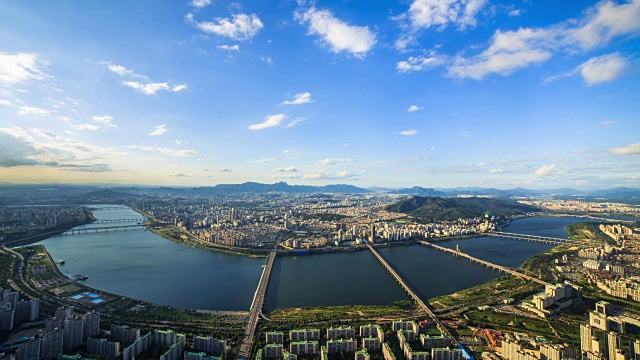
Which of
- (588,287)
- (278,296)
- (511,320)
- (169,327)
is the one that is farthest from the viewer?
(588,287)

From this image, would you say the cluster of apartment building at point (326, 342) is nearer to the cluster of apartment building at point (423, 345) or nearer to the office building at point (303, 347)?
the office building at point (303, 347)

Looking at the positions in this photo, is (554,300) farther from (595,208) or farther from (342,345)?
(595,208)

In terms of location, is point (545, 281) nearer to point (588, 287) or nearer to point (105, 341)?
point (588, 287)

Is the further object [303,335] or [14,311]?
[14,311]

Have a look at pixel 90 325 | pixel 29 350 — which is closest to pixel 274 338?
pixel 90 325

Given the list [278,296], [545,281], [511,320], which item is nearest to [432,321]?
[511,320]

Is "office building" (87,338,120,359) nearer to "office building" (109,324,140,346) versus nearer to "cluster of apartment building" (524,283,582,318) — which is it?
"office building" (109,324,140,346)
